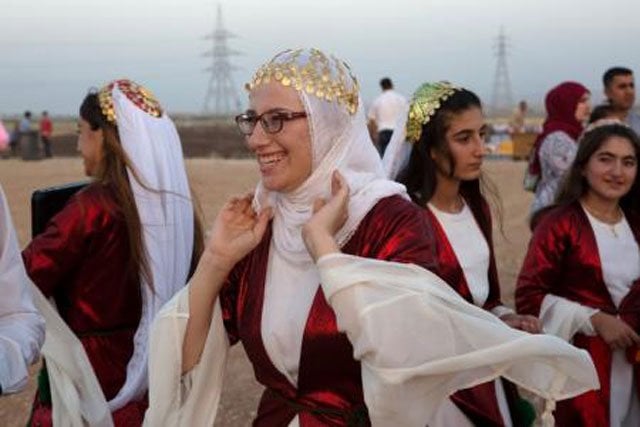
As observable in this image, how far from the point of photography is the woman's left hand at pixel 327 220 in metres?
2.31

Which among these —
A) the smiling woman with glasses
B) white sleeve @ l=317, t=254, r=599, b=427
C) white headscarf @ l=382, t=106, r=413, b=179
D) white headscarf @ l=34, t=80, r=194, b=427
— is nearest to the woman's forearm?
the smiling woman with glasses

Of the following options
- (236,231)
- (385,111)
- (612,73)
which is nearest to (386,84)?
(385,111)

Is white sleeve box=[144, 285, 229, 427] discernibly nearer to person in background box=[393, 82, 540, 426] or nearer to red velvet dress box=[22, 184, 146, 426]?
red velvet dress box=[22, 184, 146, 426]

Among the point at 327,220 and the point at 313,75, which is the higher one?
the point at 313,75

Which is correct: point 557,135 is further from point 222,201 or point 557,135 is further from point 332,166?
point 222,201

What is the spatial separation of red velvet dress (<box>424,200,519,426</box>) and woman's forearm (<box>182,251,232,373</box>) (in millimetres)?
713

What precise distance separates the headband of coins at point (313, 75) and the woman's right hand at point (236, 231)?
1.18 ft

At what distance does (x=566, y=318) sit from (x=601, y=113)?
336cm

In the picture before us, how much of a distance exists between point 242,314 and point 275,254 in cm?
20

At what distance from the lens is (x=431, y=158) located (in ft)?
12.7

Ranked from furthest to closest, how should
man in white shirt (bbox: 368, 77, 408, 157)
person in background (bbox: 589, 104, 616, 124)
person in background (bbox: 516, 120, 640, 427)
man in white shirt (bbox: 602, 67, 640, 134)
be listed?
man in white shirt (bbox: 368, 77, 408, 157) → man in white shirt (bbox: 602, 67, 640, 134) → person in background (bbox: 589, 104, 616, 124) → person in background (bbox: 516, 120, 640, 427)

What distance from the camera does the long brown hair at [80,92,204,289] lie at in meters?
3.58

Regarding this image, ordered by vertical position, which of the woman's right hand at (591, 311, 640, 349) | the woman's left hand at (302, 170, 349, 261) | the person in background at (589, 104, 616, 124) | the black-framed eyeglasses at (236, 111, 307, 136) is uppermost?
the black-framed eyeglasses at (236, 111, 307, 136)

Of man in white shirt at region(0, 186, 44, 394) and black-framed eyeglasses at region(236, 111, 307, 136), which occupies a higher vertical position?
black-framed eyeglasses at region(236, 111, 307, 136)
